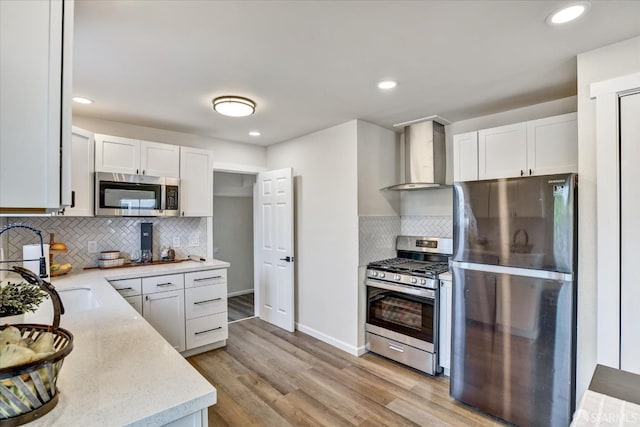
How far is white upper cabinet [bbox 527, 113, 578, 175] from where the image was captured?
7.93 feet

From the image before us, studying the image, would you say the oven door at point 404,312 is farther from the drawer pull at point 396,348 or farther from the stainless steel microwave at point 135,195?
the stainless steel microwave at point 135,195

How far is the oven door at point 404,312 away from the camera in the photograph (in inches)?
113

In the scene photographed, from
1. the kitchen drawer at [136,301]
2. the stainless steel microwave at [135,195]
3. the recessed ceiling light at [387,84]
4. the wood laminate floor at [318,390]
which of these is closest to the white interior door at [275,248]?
the wood laminate floor at [318,390]

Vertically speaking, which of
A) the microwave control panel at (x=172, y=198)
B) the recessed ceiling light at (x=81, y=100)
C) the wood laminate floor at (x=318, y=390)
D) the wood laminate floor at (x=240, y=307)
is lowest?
the wood laminate floor at (x=318, y=390)

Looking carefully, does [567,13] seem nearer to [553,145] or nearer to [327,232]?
[553,145]

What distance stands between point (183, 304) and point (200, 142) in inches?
78.4

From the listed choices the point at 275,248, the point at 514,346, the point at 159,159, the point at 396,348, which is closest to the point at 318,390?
the point at 396,348

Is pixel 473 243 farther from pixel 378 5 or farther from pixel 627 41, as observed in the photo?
pixel 378 5

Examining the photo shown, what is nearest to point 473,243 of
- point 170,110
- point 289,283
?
point 289,283

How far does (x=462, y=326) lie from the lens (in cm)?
245

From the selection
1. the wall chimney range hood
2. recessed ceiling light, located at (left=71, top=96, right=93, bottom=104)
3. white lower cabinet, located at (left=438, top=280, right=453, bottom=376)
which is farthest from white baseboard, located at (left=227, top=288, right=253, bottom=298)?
white lower cabinet, located at (left=438, top=280, right=453, bottom=376)

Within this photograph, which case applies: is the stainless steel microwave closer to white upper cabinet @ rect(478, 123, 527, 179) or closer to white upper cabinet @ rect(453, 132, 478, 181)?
white upper cabinet @ rect(453, 132, 478, 181)

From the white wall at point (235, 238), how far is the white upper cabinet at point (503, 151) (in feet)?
13.7

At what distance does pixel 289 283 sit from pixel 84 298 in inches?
83.4
